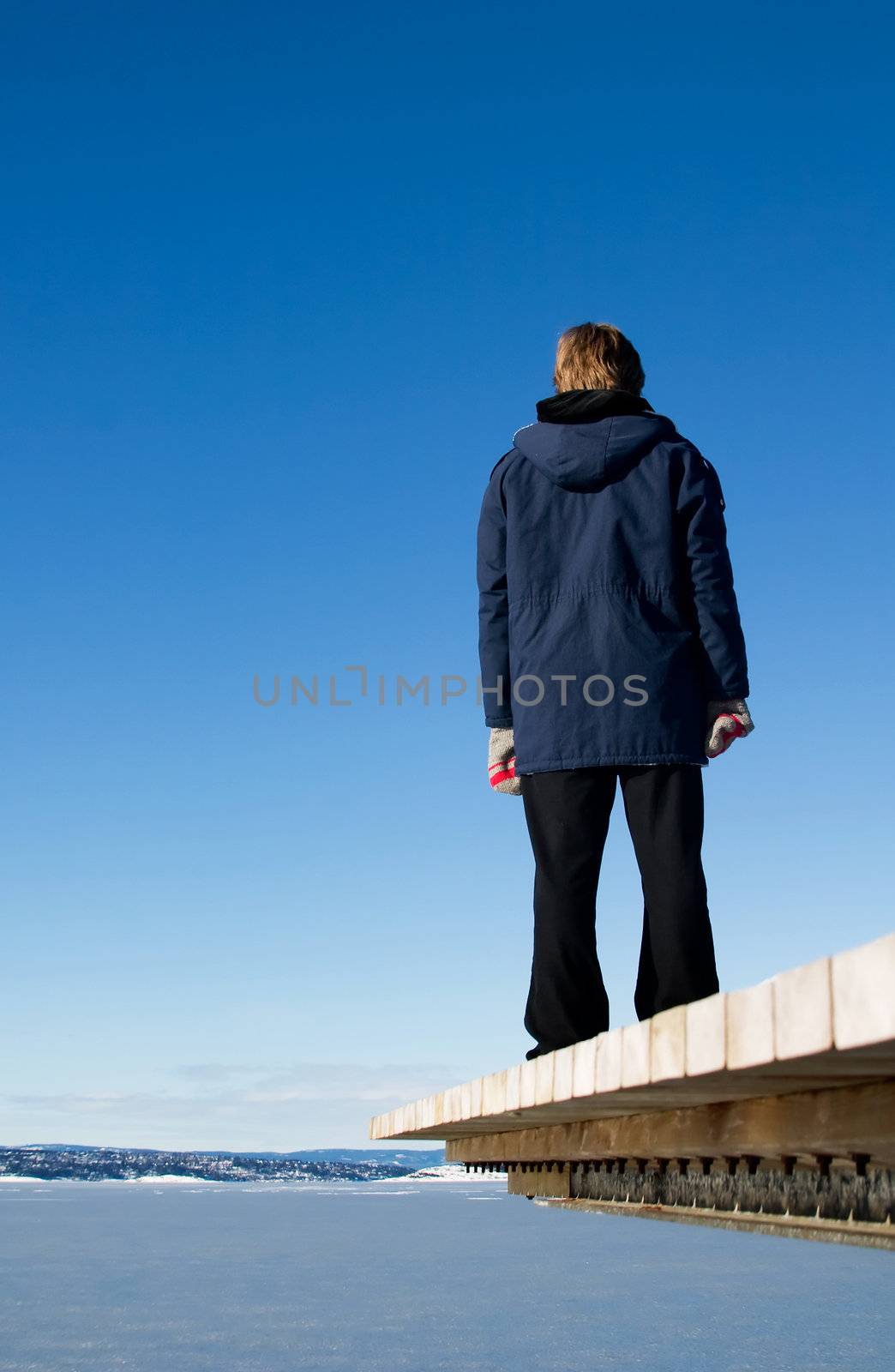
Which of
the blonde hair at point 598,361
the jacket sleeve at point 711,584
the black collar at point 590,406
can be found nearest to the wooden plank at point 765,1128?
the jacket sleeve at point 711,584

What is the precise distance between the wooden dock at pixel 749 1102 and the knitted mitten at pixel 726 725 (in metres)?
1.02

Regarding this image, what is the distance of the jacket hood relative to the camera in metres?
3.76

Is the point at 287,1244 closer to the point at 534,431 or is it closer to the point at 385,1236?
the point at 385,1236

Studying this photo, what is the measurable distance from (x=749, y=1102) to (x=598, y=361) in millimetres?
2360

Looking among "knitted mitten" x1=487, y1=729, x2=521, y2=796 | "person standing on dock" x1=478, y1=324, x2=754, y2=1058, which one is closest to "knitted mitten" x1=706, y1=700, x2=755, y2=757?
"person standing on dock" x1=478, y1=324, x2=754, y2=1058

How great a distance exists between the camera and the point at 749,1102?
269 centimetres

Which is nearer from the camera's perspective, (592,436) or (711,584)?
(711,584)

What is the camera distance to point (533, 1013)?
3.85m

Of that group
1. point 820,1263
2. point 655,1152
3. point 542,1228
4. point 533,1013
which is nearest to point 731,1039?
point 655,1152

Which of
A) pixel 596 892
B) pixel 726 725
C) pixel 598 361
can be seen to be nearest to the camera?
pixel 726 725

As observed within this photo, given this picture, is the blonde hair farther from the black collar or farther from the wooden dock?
the wooden dock

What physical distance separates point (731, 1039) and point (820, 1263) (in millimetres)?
37297

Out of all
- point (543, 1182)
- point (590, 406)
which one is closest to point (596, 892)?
point (590, 406)

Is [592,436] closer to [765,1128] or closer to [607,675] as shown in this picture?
[607,675]
